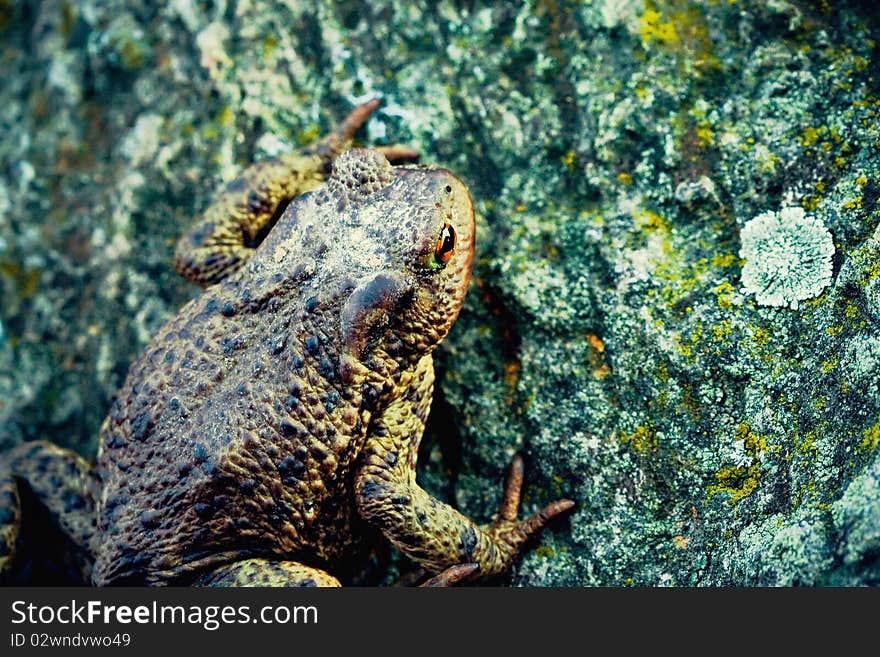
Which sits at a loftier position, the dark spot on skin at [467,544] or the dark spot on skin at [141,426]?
the dark spot on skin at [141,426]

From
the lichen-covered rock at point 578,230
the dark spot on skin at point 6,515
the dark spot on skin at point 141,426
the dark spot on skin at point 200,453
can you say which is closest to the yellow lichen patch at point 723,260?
the lichen-covered rock at point 578,230

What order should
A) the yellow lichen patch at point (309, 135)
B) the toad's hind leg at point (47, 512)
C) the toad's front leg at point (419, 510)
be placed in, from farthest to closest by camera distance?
the yellow lichen patch at point (309, 135)
the toad's hind leg at point (47, 512)
the toad's front leg at point (419, 510)

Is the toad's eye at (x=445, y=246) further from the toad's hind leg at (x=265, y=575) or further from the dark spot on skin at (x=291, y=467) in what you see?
the toad's hind leg at (x=265, y=575)

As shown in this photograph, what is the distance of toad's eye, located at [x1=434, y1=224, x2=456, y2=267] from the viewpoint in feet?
9.33

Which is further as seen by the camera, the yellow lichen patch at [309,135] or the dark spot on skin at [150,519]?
the yellow lichen patch at [309,135]

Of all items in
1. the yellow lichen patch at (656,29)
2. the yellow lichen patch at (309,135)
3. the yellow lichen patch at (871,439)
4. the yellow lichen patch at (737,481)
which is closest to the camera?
the yellow lichen patch at (871,439)

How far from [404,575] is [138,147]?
245 cm

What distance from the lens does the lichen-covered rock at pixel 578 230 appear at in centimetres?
267

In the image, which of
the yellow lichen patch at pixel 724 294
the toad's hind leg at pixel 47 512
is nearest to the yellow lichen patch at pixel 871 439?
the yellow lichen patch at pixel 724 294

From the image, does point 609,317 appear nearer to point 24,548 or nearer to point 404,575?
point 404,575

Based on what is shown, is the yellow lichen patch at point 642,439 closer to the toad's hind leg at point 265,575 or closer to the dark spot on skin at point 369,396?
the dark spot on skin at point 369,396

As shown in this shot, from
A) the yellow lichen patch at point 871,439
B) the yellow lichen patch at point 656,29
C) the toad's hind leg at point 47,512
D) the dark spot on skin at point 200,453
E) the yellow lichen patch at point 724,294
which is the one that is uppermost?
the yellow lichen patch at point 656,29

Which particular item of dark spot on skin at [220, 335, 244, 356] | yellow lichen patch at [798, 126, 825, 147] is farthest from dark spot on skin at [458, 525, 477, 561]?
yellow lichen patch at [798, 126, 825, 147]

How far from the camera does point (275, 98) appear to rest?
375cm
